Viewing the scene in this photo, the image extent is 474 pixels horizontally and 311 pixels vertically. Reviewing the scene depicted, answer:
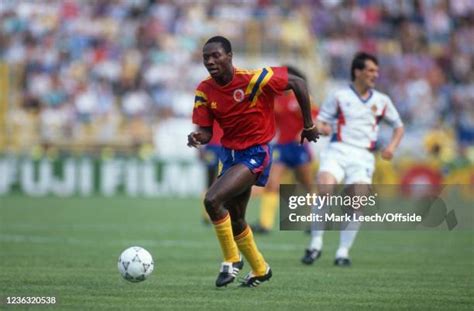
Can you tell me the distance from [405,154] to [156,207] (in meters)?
7.61

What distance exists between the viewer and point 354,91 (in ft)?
42.8

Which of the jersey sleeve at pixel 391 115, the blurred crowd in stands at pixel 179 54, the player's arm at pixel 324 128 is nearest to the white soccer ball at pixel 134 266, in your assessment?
the player's arm at pixel 324 128

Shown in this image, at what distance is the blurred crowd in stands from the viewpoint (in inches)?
1144

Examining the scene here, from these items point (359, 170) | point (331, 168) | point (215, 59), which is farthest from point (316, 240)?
point (215, 59)

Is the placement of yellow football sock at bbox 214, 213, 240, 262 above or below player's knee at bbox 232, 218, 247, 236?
below

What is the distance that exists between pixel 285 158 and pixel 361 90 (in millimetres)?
4681

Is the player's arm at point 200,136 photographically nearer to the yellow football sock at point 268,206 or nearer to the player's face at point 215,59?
the player's face at point 215,59

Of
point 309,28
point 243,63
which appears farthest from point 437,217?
point 309,28

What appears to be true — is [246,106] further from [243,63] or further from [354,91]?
[243,63]

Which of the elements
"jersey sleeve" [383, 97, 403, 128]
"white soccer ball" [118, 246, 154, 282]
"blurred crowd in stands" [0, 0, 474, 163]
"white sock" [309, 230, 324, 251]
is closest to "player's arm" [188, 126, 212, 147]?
"white soccer ball" [118, 246, 154, 282]

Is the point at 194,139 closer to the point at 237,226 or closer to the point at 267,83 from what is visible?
the point at 267,83

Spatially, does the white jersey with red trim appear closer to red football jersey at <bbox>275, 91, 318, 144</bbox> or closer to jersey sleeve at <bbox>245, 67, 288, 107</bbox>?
jersey sleeve at <bbox>245, 67, 288, 107</bbox>

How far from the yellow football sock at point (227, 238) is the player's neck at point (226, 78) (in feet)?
4.12

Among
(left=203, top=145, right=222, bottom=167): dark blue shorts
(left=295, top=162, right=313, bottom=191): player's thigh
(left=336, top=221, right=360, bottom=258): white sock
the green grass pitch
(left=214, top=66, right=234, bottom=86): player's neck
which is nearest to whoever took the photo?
the green grass pitch
